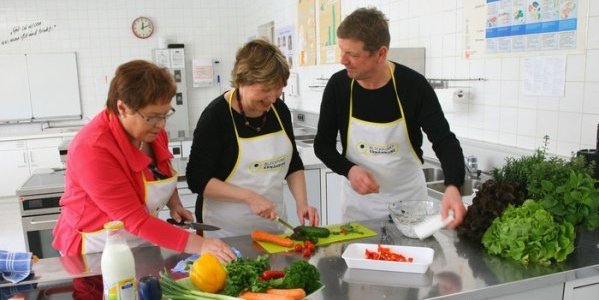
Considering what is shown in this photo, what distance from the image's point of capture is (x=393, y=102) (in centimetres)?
217

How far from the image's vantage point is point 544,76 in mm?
2621

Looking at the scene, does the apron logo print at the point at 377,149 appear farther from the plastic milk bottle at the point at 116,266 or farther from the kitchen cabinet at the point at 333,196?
the kitchen cabinet at the point at 333,196

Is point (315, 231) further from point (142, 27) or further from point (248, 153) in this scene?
point (142, 27)

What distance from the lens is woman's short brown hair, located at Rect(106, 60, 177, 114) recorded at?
1561 millimetres

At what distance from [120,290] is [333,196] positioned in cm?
292

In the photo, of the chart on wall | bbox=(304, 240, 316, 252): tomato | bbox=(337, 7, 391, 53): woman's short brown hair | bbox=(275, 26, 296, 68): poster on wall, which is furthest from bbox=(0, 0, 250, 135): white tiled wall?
bbox=(304, 240, 316, 252): tomato

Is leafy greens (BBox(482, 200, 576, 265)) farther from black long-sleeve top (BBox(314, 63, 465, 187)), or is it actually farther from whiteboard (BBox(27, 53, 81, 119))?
whiteboard (BBox(27, 53, 81, 119))

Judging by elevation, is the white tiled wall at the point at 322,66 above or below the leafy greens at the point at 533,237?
above

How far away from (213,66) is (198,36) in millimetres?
503

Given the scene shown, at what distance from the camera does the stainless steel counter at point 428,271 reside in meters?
1.39

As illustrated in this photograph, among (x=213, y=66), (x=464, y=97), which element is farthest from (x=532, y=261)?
(x=213, y=66)

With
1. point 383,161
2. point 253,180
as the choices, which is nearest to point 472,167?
point 383,161

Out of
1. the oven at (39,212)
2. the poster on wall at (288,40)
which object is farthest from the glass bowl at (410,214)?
the poster on wall at (288,40)

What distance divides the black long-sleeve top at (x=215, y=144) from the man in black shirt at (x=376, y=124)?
1.30ft
